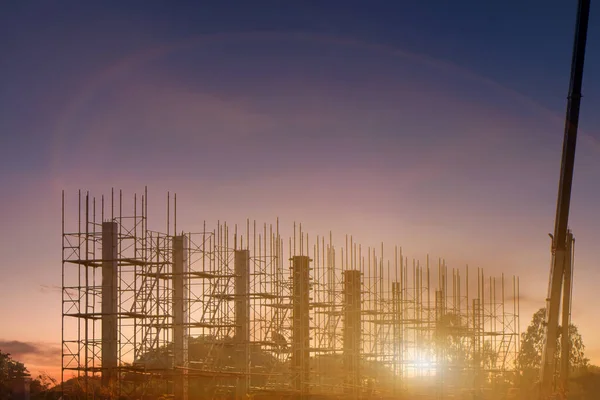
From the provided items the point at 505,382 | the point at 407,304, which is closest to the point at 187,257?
the point at 407,304

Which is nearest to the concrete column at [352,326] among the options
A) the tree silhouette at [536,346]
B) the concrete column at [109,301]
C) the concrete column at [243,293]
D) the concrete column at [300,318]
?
the concrete column at [300,318]

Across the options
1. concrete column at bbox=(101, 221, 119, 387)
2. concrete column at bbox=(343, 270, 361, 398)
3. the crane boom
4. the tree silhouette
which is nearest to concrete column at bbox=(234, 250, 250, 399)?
concrete column at bbox=(343, 270, 361, 398)

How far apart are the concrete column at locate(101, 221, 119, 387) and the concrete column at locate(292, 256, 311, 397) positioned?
9203 millimetres

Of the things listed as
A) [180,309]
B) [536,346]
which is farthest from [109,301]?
[536,346]

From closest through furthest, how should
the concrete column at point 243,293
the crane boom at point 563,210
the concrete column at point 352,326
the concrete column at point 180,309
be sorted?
1. the crane boom at point 563,210
2. the concrete column at point 180,309
3. the concrete column at point 243,293
4. the concrete column at point 352,326

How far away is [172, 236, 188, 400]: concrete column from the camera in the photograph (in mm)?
34344

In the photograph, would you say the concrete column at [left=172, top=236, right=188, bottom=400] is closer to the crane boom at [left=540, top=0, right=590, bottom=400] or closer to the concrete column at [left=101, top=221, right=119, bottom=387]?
the concrete column at [left=101, top=221, right=119, bottom=387]

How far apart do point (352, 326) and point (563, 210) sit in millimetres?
24937

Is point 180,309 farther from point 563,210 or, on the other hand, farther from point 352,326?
point 563,210

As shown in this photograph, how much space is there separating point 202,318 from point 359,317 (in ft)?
40.7

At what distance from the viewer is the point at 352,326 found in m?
44.5

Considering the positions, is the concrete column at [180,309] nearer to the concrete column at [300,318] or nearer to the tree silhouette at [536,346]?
the concrete column at [300,318]

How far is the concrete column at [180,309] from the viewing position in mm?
34344

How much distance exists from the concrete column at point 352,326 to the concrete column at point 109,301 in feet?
45.6
